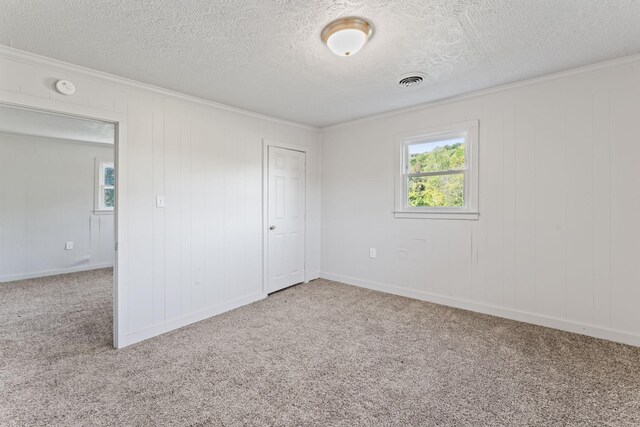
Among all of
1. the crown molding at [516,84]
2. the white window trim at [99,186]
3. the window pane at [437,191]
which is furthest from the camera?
the white window trim at [99,186]

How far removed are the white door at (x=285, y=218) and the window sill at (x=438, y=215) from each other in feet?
4.73

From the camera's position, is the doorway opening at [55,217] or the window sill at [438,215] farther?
the doorway opening at [55,217]

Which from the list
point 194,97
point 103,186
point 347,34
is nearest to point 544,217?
point 347,34

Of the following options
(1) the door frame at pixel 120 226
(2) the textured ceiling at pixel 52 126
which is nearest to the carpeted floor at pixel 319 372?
(1) the door frame at pixel 120 226

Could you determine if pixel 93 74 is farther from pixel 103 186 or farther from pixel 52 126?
pixel 103 186

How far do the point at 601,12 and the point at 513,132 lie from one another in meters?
1.29

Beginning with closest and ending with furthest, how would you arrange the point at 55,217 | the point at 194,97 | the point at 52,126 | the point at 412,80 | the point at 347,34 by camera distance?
the point at 347,34 → the point at 412,80 → the point at 194,97 → the point at 52,126 → the point at 55,217

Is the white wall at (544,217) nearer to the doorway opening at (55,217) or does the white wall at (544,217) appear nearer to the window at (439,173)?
the window at (439,173)

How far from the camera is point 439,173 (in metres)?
3.65

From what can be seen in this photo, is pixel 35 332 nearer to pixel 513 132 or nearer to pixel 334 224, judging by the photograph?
pixel 334 224

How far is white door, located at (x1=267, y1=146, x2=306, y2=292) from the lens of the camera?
4.13 m

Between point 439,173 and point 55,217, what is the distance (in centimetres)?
639

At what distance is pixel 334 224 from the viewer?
4691mm

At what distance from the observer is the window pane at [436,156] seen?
3525mm
